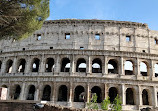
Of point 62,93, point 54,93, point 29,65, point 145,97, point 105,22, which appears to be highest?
point 105,22

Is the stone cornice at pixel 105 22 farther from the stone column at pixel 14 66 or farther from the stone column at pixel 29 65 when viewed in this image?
the stone column at pixel 14 66

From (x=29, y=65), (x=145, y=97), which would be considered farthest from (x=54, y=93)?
(x=145, y=97)

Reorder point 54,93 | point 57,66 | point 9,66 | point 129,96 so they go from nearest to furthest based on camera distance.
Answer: point 54,93 < point 57,66 < point 129,96 < point 9,66

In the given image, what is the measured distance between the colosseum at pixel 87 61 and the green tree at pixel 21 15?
6.67 meters

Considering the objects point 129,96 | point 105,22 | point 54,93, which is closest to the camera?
point 54,93

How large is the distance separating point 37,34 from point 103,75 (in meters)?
9.66

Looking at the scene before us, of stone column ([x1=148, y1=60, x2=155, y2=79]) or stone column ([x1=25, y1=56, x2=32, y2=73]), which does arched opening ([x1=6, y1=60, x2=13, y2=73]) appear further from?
stone column ([x1=148, y1=60, x2=155, y2=79])

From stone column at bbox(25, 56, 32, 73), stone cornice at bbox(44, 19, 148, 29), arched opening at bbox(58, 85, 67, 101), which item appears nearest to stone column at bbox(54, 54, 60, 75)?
arched opening at bbox(58, 85, 67, 101)

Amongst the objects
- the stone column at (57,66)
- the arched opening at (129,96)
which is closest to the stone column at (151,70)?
the arched opening at (129,96)

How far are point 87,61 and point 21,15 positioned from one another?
9149mm

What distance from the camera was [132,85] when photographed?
59.4ft

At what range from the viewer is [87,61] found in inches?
738

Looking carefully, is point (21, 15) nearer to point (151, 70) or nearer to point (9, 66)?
point (9, 66)

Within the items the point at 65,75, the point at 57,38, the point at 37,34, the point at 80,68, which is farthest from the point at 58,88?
the point at 37,34
